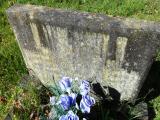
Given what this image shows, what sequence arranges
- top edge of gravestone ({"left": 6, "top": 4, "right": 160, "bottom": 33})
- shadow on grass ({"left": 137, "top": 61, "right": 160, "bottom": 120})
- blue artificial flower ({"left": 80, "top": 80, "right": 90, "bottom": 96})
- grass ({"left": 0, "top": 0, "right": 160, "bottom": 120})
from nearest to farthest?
top edge of gravestone ({"left": 6, "top": 4, "right": 160, "bottom": 33}), blue artificial flower ({"left": 80, "top": 80, "right": 90, "bottom": 96}), shadow on grass ({"left": 137, "top": 61, "right": 160, "bottom": 120}), grass ({"left": 0, "top": 0, "right": 160, "bottom": 120})

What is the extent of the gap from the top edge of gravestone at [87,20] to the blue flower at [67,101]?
0.73 metres

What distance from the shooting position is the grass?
16.2 feet

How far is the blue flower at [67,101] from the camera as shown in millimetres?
3684

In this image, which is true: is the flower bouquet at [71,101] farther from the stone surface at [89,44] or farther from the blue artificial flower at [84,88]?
the stone surface at [89,44]

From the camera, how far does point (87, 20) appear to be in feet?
12.1

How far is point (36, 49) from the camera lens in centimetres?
417

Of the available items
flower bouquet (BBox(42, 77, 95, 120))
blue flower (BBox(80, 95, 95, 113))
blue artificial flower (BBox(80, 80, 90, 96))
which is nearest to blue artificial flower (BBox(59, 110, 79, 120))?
flower bouquet (BBox(42, 77, 95, 120))

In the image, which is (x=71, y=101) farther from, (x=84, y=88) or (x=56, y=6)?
(x=56, y=6)

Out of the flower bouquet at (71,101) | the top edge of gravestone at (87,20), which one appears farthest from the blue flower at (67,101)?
the top edge of gravestone at (87,20)

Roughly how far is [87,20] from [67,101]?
864 millimetres

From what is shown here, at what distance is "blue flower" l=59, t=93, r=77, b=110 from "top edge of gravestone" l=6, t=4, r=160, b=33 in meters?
0.73

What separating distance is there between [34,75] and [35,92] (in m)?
0.50

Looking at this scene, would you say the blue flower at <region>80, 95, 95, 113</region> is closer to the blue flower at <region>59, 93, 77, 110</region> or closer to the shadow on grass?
the blue flower at <region>59, 93, 77, 110</region>

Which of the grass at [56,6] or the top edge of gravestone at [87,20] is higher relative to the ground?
the top edge of gravestone at [87,20]
